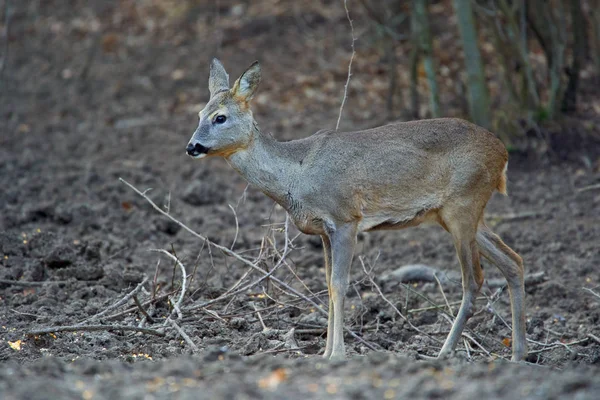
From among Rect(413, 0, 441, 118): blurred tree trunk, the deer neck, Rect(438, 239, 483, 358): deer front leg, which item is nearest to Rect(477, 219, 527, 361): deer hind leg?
Rect(438, 239, 483, 358): deer front leg

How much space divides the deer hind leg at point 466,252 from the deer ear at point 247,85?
6.09ft

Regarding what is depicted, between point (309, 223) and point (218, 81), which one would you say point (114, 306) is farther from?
point (218, 81)

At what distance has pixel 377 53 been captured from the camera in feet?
54.3

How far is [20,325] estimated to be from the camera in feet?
24.5

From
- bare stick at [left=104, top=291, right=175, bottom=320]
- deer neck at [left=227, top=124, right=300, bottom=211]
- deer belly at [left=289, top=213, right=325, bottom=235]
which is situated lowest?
bare stick at [left=104, top=291, right=175, bottom=320]

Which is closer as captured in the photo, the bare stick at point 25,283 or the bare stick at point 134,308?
the bare stick at point 134,308

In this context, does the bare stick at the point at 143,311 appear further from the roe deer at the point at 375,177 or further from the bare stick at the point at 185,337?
the roe deer at the point at 375,177

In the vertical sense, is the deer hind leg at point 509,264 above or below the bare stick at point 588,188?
above

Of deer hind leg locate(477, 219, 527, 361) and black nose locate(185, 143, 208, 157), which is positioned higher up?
black nose locate(185, 143, 208, 157)

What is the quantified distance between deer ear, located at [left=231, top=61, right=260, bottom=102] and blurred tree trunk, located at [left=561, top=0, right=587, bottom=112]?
6950 millimetres

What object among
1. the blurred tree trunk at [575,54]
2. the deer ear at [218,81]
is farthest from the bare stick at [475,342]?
the blurred tree trunk at [575,54]

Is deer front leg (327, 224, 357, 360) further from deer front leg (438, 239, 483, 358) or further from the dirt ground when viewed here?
deer front leg (438, 239, 483, 358)

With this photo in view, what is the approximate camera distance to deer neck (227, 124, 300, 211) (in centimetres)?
739

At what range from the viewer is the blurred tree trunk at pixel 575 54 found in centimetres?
1316
